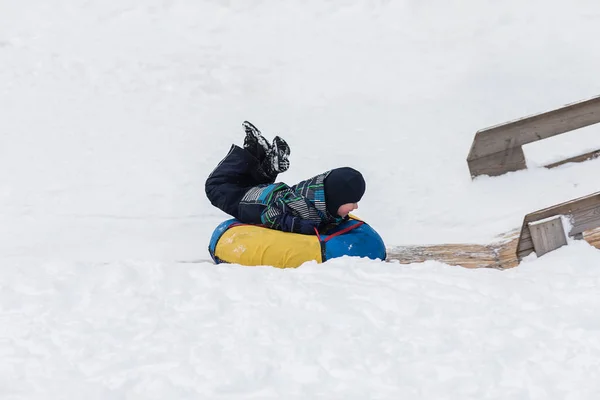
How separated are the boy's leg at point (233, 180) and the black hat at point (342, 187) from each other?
0.77 metres

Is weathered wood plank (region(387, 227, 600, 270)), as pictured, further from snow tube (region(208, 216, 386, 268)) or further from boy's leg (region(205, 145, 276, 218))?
boy's leg (region(205, 145, 276, 218))

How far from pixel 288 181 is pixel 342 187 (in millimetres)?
2462

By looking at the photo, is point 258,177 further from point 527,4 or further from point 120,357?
point 527,4

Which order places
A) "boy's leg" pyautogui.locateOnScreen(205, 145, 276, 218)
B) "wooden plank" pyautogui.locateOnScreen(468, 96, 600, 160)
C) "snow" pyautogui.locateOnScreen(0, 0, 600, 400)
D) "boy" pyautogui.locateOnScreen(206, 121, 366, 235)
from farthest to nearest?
"wooden plank" pyautogui.locateOnScreen(468, 96, 600, 160) → "boy's leg" pyautogui.locateOnScreen(205, 145, 276, 218) → "boy" pyautogui.locateOnScreen(206, 121, 366, 235) → "snow" pyautogui.locateOnScreen(0, 0, 600, 400)

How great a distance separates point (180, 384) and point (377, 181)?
471 cm

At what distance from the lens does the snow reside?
385cm

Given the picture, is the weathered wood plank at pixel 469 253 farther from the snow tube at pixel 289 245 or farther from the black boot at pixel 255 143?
the black boot at pixel 255 143

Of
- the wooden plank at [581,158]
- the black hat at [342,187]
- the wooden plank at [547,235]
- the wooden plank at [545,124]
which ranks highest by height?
the wooden plank at [545,124]

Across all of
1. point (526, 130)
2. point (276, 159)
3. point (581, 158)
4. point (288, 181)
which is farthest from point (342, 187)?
point (581, 158)

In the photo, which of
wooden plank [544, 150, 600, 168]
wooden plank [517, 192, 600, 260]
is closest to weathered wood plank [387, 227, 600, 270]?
wooden plank [517, 192, 600, 260]

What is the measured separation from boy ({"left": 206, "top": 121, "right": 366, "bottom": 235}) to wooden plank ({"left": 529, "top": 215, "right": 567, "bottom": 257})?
1.21 metres

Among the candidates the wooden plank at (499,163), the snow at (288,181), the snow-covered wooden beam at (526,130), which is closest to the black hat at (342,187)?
the snow at (288,181)

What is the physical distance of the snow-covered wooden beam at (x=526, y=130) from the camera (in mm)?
7498

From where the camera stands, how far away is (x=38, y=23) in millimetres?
10781
